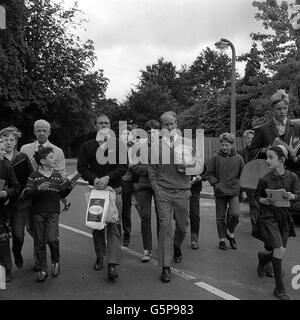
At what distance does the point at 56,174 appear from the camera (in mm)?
5316

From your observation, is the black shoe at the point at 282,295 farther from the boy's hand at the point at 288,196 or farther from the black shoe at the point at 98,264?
the black shoe at the point at 98,264

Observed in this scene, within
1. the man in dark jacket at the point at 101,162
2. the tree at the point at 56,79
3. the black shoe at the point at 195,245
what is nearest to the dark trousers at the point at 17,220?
the man in dark jacket at the point at 101,162

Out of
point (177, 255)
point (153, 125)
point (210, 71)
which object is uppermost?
point (210, 71)

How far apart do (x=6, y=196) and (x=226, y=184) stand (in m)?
3.21

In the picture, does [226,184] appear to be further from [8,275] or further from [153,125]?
[8,275]

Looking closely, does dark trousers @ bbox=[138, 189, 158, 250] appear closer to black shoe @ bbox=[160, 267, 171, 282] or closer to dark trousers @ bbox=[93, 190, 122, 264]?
dark trousers @ bbox=[93, 190, 122, 264]

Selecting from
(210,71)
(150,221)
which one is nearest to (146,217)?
(150,221)

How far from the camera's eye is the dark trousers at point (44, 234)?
16.9 ft

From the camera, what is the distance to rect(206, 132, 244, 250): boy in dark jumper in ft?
22.0

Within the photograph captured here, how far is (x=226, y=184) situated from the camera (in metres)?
6.72

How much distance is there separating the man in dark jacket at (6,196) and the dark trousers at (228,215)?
303 cm

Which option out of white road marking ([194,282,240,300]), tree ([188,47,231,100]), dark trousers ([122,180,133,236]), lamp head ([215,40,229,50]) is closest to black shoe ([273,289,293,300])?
white road marking ([194,282,240,300])

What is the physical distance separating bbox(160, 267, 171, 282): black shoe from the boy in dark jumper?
5.72ft
